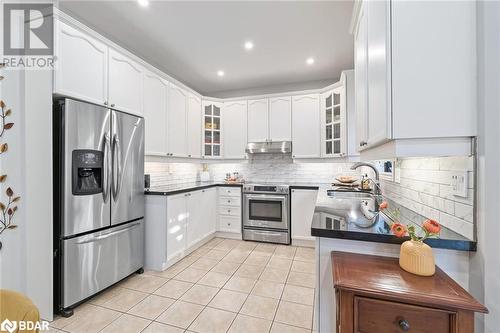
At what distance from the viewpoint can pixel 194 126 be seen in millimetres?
3865

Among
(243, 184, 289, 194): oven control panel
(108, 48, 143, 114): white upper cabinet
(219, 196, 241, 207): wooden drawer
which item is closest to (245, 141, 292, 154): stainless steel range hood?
(243, 184, 289, 194): oven control panel

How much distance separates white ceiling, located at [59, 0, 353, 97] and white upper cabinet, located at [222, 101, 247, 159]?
59 cm

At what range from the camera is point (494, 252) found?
871 mm

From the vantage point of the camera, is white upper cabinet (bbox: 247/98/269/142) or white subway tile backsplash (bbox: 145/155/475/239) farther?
white upper cabinet (bbox: 247/98/269/142)

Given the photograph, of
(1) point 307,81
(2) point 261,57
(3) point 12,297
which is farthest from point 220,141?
(3) point 12,297

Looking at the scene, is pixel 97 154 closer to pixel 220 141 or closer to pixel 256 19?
pixel 256 19

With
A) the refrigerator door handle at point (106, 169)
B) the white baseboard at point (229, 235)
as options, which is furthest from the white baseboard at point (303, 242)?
the refrigerator door handle at point (106, 169)

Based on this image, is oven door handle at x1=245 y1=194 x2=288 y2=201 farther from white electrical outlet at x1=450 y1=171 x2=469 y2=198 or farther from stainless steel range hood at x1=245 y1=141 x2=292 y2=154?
white electrical outlet at x1=450 y1=171 x2=469 y2=198

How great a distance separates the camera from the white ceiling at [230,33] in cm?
220

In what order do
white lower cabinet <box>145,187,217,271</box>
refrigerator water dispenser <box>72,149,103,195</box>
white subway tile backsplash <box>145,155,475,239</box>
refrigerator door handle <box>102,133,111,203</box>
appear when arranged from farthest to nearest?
1. white lower cabinet <box>145,187,217,271</box>
2. refrigerator door handle <box>102,133,111,203</box>
3. refrigerator water dispenser <box>72,149,103,195</box>
4. white subway tile backsplash <box>145,155,475,239</box>

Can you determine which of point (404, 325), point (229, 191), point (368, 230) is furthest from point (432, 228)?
point (229, 191)

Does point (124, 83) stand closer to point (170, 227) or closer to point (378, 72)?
point (170, 227)

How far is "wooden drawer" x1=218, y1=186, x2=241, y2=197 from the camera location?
3851mm

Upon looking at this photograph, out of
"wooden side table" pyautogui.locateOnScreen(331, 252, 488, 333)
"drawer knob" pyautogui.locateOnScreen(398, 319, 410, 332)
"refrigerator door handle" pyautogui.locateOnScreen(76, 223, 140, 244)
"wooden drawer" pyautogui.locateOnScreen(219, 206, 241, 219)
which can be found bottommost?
"wooden drawer" pyautogui.locateOnScreen(219, 206, 241, 219)
